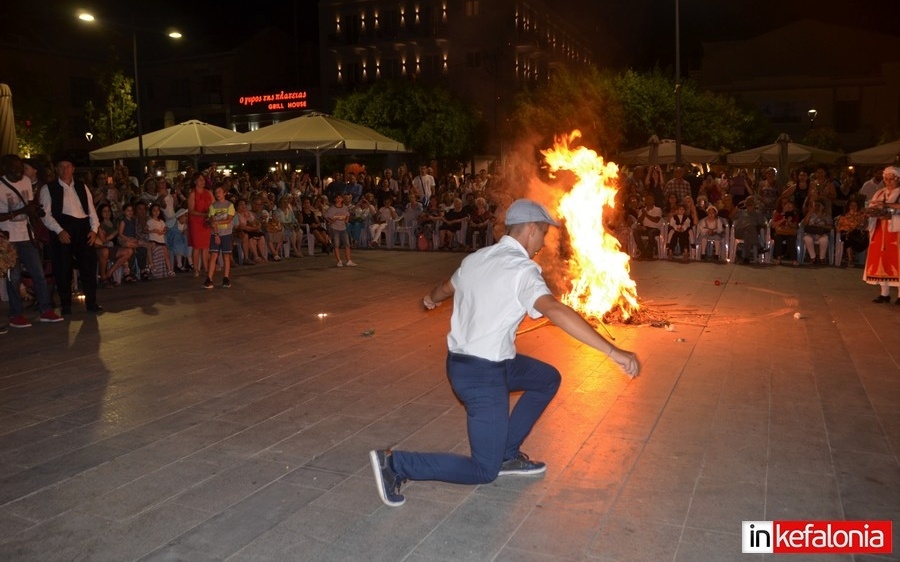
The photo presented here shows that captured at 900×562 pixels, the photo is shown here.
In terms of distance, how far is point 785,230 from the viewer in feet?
51.6

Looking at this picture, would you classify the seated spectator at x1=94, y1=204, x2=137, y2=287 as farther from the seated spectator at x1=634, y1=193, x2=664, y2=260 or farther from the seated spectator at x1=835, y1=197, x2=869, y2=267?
the seated spectator at x1=835, y1=197, x2=869, y2=267

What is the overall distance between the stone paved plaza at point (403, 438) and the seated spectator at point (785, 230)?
242 inches

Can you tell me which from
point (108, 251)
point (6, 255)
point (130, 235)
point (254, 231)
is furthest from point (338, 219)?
point (6, 255)

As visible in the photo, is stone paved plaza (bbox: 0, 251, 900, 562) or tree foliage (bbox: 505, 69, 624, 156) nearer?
stone paved plaza (bbox: 0, 251, 900, 562)

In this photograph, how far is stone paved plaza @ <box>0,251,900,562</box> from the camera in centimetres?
379

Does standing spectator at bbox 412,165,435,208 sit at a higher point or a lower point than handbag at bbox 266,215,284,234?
higher

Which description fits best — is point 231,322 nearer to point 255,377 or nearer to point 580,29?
point 255,377

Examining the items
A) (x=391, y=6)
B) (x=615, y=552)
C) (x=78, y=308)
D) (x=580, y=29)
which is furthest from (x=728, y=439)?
(x=580, y=29)

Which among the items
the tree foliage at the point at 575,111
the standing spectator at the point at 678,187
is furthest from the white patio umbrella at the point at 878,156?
the tree foliage at the point at 575,111

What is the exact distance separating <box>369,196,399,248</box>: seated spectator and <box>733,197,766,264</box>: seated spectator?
884 centimetres

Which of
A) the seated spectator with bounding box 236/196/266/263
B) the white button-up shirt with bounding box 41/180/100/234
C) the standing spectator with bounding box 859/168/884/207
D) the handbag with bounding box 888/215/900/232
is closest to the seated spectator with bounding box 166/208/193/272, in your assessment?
the seated spectator with bounding box 236/196/266/263

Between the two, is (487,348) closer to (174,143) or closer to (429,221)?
(429,221)

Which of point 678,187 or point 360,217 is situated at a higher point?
point 678,187

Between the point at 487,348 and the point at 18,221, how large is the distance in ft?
25.0
